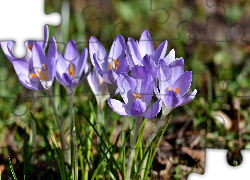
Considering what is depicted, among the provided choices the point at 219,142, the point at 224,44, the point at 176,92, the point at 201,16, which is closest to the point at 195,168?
the point at 219,142

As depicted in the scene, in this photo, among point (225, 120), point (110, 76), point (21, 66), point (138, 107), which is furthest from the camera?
point (225, 120)

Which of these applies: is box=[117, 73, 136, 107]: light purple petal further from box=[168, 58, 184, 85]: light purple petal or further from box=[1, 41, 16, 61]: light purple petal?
box=[1, 41, 16, 61]: light purple petal

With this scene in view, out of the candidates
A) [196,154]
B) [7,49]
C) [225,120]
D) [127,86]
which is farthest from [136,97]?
[225,120]

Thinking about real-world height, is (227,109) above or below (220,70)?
below

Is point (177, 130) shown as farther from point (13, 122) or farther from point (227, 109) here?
point (13, 122)

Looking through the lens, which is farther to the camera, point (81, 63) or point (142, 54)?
point (81, 63)

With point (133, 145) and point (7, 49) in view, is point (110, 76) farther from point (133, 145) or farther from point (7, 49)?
point (7, 49)

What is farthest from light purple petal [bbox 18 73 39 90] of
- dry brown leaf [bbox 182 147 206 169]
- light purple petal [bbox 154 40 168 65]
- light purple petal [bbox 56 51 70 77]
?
dry brown leaf [bbox 182 147 206 169]
